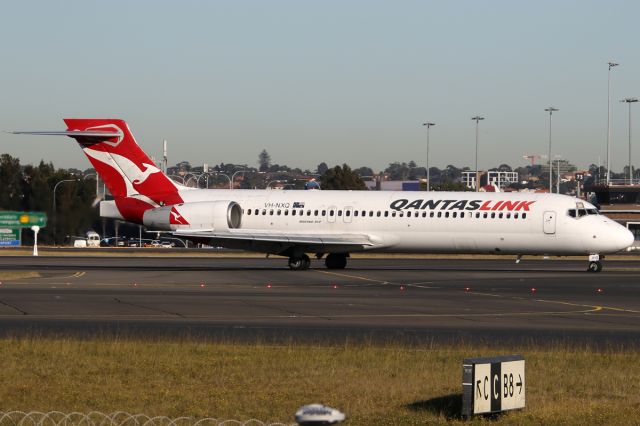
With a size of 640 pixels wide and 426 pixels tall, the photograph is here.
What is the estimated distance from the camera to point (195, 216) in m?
50.7

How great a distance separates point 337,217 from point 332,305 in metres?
20.1

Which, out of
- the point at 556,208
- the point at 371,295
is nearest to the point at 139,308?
the point at 371,295

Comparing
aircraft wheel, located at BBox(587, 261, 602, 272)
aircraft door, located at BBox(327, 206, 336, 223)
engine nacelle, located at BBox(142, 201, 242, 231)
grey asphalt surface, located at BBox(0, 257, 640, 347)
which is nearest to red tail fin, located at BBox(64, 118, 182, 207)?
engine nacelle, located at BBox(142, 201, 242, 231)

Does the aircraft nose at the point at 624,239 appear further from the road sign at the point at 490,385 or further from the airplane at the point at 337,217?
the road sign at the point at 490,385

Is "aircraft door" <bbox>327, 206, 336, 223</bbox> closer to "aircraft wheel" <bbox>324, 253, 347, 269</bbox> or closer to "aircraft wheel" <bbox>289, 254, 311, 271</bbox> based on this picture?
"aircraft wheel" <bbox>289, 254, 311, 271</bbox>

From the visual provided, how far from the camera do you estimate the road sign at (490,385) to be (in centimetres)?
1322

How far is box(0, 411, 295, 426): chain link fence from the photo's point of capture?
1294cm

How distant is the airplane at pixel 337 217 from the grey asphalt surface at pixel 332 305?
4.92 feet

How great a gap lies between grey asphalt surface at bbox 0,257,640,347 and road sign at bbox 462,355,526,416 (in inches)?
326

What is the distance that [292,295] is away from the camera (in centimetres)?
3503

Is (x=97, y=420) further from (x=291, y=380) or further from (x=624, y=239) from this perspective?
(x=624, y=239)

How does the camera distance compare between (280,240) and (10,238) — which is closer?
(280,240)

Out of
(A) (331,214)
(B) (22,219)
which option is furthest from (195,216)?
(B) (22,219)

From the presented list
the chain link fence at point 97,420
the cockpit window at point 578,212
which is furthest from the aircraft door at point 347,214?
the chain link fence at point 97,420
